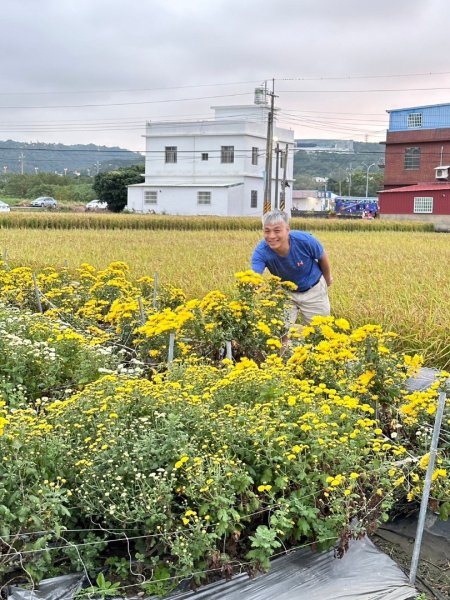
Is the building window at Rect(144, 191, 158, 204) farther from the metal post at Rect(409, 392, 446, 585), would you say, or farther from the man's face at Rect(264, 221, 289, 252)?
the metal post at Rect(409, 392, 446, 585)

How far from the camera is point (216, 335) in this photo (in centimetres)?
520

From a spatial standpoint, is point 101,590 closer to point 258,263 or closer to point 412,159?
point 258,263

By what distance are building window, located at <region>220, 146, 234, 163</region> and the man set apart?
40515 millimetres

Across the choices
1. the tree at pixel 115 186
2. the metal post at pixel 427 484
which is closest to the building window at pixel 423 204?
the tree at pixel 115 186

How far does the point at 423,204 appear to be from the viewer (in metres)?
41.4

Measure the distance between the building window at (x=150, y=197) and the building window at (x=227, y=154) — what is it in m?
5.16

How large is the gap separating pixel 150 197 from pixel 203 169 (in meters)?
4.11

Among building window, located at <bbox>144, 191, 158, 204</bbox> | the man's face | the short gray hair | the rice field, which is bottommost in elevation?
the rice field

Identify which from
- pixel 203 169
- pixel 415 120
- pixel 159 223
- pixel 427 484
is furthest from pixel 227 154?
pixel 427 484

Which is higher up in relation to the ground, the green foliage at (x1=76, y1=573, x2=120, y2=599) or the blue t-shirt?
the blue t-shirt

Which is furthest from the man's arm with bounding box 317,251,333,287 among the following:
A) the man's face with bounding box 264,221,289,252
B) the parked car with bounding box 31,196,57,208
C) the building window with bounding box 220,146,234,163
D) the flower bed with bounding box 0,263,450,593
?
the parked car with bounding box 31,196,57,208

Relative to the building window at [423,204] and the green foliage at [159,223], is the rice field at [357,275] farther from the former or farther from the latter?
the building window at [423,204]

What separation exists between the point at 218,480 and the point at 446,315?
384 cm

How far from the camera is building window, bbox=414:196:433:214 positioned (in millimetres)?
40969
